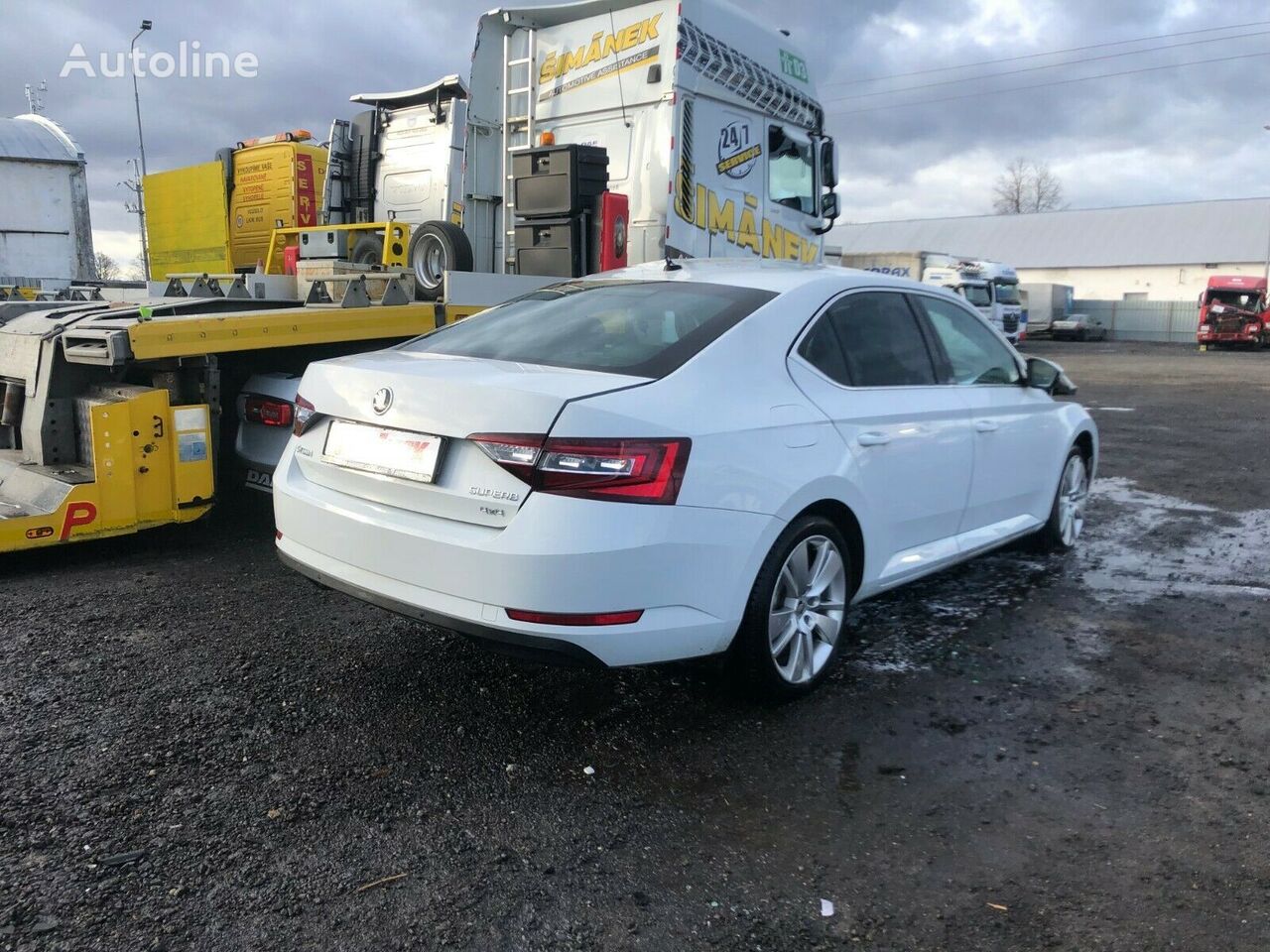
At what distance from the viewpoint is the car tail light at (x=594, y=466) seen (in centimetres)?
289

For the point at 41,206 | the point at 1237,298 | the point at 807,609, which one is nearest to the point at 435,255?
the point at 807,609

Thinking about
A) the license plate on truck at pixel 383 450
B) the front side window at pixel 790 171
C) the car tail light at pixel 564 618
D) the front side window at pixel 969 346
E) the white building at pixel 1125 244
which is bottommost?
the car tail light at pixel 564 618

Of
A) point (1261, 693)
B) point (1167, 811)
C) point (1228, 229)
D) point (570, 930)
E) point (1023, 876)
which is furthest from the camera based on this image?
point (1228, 229)

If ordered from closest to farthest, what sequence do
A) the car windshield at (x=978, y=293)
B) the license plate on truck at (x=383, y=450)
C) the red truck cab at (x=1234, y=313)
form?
1. the license plate on truck at (x=383, y=450)
2. the car windshield at (x=978, y=293)
3. the red truck cab at (x=1234, y=313)

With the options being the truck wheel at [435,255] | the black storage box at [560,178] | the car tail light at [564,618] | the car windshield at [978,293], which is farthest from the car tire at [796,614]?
the car windshield at [978,293]

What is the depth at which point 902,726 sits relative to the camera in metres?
3.50

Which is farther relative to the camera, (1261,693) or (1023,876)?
(1261,693)

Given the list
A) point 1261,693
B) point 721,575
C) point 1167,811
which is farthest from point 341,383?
point 1261,693

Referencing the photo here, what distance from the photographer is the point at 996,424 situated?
15.5 ft

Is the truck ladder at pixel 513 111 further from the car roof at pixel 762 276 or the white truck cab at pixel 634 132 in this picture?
the car roof at pixel 762 276

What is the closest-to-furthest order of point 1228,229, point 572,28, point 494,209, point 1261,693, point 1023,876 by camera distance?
point 1023,876 → point 1261,693 → point 572,28 → point 494,209 → point 1228,229

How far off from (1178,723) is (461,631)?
2531 mm

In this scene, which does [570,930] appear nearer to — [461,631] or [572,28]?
[461,631]

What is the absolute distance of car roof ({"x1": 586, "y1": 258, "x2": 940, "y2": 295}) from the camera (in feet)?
12.8
